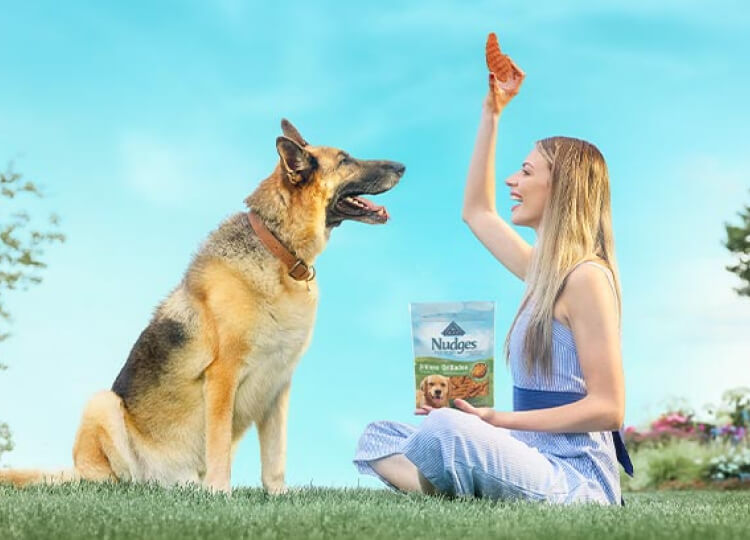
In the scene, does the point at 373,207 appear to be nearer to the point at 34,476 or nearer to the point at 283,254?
the point at 283,254

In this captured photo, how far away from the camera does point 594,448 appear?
4.71 meters

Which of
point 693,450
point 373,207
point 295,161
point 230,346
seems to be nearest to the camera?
point 230,346

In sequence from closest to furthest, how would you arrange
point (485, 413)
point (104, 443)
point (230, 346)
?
point (485, 413), point (230, 346), point (104, 443)

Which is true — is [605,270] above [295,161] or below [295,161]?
below

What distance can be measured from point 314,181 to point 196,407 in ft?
5.31

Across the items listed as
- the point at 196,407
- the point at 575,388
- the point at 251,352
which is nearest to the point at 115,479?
the point at 196,407

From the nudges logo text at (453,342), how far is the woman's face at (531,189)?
795 millimetres

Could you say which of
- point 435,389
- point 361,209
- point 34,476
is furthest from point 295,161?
point 34,476

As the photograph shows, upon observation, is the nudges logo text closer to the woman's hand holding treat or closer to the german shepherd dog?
the german shepherd dog

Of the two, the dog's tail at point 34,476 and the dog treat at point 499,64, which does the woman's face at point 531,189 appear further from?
the dog's tail at point 34,476

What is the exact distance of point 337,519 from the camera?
13.3 ft

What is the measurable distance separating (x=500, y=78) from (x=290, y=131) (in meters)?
1.38

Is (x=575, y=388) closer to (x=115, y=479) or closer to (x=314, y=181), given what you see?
(x=314, y=181)

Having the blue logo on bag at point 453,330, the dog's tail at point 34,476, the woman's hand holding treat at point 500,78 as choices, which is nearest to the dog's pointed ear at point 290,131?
the woman's hand holding treat at point 500,78
